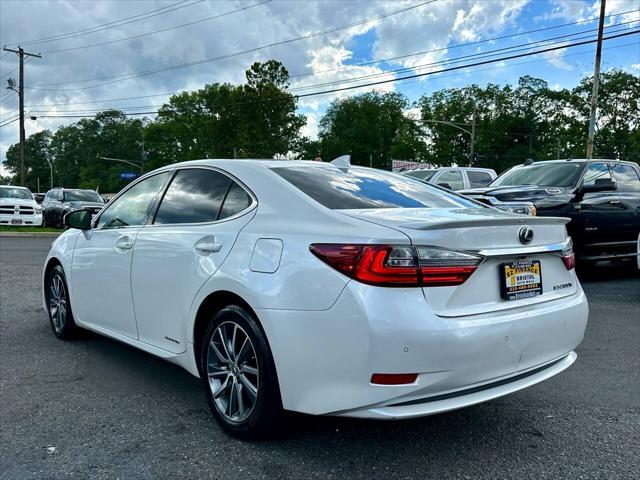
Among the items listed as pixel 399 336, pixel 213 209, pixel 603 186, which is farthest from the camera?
pixel 603 186

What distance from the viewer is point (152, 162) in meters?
91.5

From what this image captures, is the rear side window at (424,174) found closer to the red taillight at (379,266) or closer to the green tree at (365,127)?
the red taillight at (379,266)

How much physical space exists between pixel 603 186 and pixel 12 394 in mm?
7555

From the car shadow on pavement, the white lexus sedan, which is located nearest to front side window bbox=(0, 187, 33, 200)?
the car shadow on pavement

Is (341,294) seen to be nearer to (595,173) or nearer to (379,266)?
(379,266)

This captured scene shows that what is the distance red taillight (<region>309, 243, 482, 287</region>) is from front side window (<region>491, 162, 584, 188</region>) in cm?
697

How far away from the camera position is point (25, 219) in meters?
21.5

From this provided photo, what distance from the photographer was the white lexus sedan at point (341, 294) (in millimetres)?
2484

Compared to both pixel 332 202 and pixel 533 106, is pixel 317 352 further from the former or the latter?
pixel 533 106

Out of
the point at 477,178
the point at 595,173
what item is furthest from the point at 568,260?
the point at 477,178

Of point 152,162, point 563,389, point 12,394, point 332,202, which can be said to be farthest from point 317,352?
point 152,162

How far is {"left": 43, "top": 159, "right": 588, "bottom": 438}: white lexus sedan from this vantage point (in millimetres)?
2484

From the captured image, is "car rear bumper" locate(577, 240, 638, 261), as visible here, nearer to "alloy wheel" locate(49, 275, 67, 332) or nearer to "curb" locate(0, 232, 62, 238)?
"alloy wheel" locate(49, 275, 67, 332)

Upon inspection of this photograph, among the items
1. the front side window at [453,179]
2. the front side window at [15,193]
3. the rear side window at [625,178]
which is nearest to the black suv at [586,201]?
the rear side window at [625,178]
